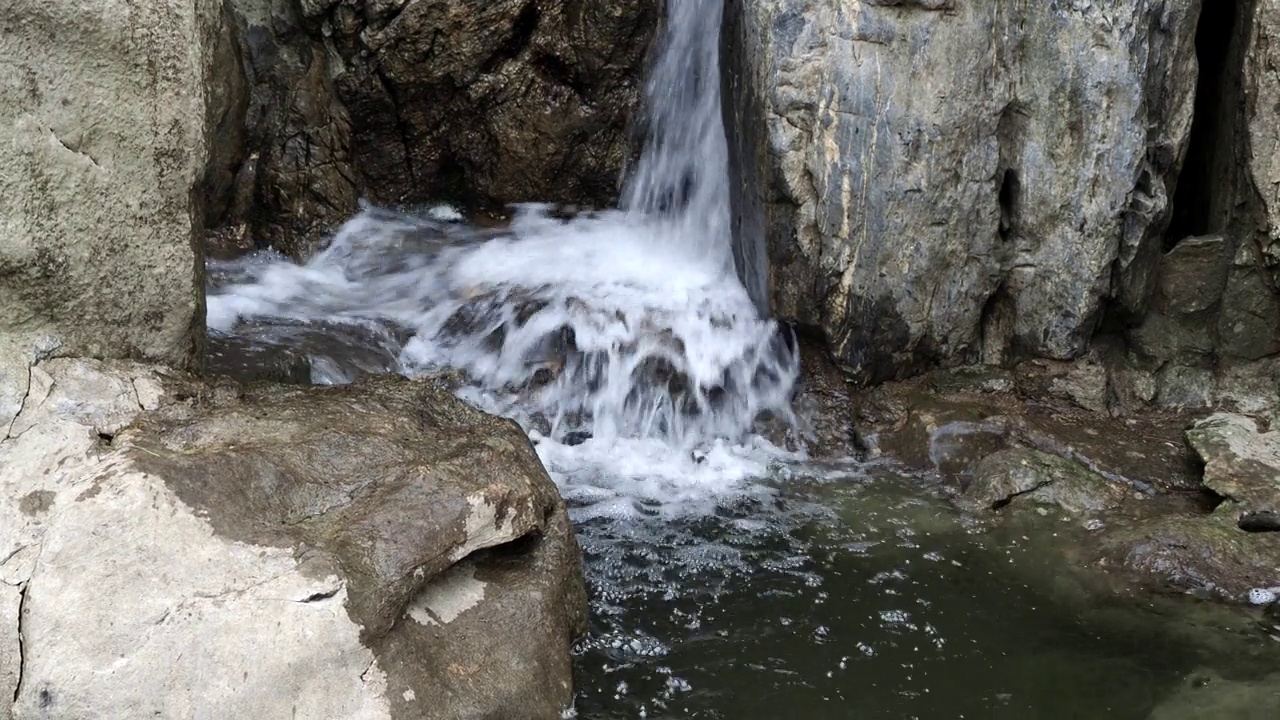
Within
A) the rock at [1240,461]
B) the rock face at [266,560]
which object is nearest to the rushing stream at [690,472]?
the rock face at [266,560]

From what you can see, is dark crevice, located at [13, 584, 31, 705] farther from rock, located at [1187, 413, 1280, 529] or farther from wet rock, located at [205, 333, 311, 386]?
rock, located at [1187, 413, 1280, 529]

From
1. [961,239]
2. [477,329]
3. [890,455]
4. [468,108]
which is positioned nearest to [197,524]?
[477,329]

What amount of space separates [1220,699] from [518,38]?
560 centimetres

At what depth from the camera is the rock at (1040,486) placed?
212 inches

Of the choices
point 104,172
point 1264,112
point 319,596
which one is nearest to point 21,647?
point 319,596

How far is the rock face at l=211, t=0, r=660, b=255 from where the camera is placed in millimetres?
7477

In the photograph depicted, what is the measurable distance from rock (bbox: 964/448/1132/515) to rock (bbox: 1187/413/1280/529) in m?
0.41

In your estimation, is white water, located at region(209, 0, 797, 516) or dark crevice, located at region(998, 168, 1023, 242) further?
dark crevice, located at region(998, 168, 1023, 242)

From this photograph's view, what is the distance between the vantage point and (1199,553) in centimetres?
486

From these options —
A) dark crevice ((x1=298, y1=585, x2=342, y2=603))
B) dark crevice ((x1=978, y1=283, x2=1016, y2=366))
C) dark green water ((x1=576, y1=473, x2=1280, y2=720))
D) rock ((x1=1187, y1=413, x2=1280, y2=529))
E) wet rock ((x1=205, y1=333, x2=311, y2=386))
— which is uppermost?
dark crevice ((x1=978, y1=283, x2=1016, y2=366))

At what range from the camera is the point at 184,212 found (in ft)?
14.3

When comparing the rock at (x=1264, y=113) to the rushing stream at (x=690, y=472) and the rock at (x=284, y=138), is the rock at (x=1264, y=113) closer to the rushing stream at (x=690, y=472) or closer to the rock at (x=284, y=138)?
the rushing stream at (x=690, y=472)

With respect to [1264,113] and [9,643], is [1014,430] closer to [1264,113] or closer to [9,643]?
[1264,113]

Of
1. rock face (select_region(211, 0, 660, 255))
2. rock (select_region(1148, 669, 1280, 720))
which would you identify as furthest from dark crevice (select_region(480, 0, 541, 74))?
rock (select_region(1148, 669, 1280, 720))
